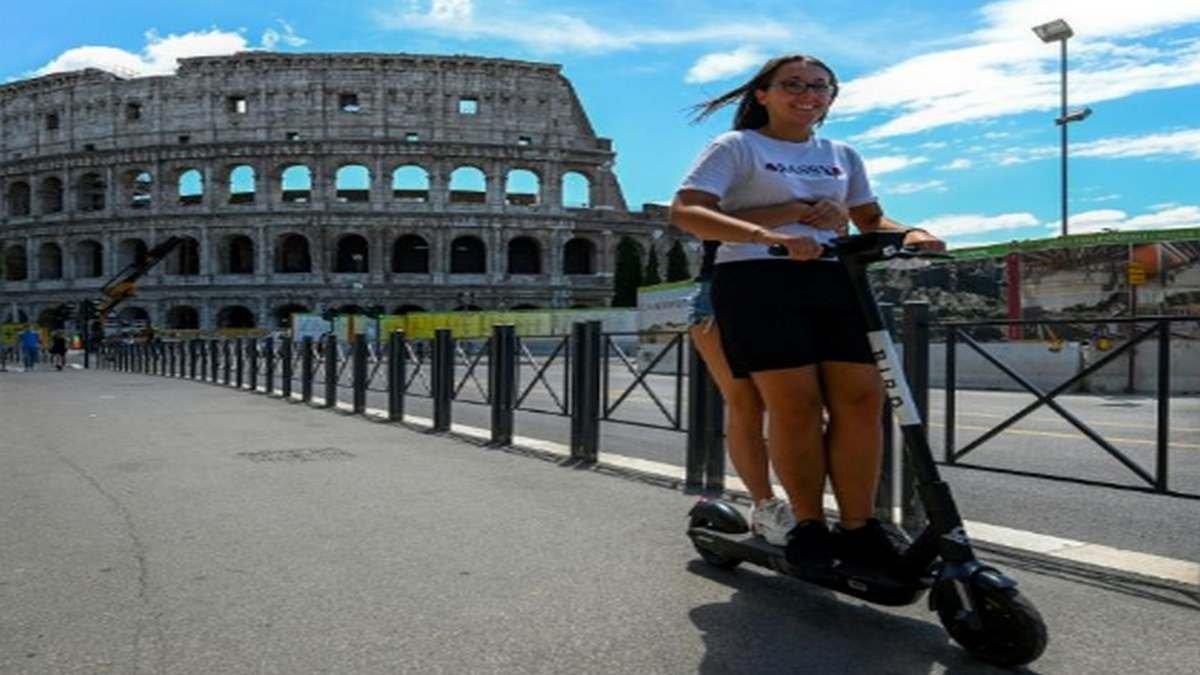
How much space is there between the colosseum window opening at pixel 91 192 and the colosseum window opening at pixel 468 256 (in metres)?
27.1

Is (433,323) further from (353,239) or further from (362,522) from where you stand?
(362,522)

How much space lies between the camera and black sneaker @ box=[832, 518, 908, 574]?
3221mm

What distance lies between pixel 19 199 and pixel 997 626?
94725 mm

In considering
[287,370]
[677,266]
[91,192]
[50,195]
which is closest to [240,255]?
[91,192]

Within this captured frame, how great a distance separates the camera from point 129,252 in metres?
77.6

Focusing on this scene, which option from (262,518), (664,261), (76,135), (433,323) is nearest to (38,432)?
(262,518)

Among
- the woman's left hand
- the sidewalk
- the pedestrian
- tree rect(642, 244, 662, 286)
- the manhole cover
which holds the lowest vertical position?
the pedestrian

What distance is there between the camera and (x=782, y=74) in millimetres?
3654

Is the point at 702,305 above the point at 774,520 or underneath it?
above

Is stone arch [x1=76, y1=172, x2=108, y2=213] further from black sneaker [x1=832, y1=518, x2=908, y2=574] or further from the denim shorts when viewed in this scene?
black sneaker [x1=832, y1=518, x2=908, y2=574]

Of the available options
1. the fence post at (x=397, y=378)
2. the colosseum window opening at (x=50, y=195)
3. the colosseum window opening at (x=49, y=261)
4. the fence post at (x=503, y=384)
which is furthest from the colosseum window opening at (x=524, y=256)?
the fence post at (x=503, y=384)

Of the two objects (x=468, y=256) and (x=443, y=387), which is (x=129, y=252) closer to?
(x=468, y=256)

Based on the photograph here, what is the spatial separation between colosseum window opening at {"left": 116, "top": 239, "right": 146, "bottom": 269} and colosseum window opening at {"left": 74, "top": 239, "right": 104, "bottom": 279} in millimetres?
2234

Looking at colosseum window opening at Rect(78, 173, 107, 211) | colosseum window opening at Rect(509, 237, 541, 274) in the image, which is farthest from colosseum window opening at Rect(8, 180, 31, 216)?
colosseum window opening at Rect(509, 237, 541, 274)
